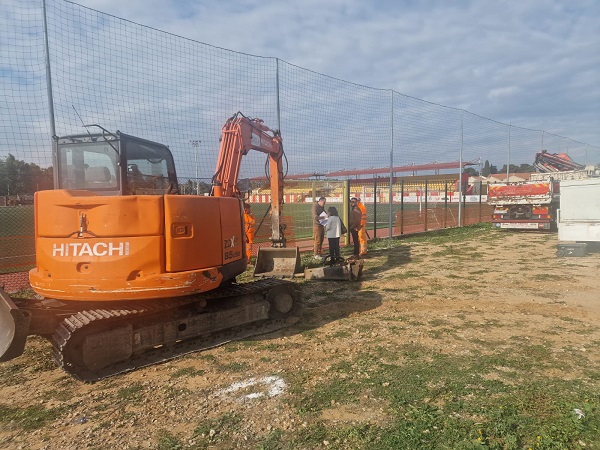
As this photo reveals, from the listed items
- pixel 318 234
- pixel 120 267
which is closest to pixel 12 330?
pixel 120 267

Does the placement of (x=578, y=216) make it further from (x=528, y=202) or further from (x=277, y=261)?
(x=277, y=261)

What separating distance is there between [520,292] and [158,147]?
21.6 feet

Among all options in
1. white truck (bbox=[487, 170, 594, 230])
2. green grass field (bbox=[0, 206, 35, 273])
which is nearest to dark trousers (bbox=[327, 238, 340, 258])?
green grass field (bbox=[0, 206, 35, 273])

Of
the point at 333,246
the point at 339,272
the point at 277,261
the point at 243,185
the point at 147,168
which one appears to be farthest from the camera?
the point at 333,246

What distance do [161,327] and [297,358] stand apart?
5.32ft

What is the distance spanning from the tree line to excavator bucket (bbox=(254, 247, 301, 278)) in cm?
389

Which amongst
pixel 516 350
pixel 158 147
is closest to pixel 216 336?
pixel 158 147

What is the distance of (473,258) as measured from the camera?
11.3m

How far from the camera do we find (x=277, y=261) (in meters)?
8.30

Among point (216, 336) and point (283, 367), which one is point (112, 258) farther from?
point (283, 367)

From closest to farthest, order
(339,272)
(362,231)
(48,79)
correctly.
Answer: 1. (48,79)
2. (339,272)
3. (362,231)

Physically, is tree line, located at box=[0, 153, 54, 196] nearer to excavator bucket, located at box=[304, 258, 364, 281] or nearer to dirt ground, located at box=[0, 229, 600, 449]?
dirt ground, located at box=[0, 229, 600, 449]

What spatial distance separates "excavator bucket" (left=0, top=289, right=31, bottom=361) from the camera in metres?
4.09

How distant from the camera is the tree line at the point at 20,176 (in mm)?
6676
